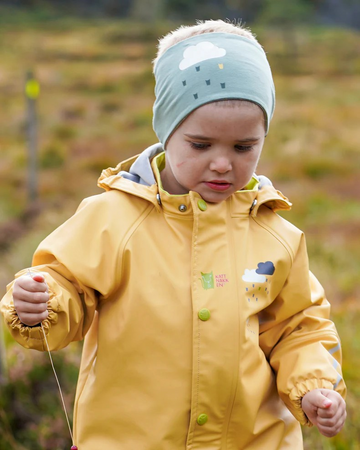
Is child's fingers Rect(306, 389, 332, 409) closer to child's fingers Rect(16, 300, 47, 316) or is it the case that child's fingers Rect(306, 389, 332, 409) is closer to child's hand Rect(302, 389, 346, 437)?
child's hand Rect(302, 389, 346, 437)

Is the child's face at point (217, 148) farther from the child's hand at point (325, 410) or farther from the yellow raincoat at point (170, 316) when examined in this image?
the child's hand at point (325, 410)

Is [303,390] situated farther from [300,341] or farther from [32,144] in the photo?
[32,144]

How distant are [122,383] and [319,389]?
636 millimetres

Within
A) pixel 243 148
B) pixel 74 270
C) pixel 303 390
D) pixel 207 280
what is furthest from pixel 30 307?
pixel 303 390

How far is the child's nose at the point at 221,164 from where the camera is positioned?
6.28ft

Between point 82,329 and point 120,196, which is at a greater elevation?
point 120,196

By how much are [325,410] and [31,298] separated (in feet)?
3.20

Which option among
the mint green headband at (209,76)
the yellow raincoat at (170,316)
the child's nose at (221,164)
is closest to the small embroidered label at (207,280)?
the yellow raincoat at (170,316)

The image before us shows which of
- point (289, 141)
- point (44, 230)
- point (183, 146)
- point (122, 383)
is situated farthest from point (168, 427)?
point (289, 141)

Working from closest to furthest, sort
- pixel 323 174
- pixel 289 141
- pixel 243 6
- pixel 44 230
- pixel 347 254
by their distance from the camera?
pixel 347 254 < pixel 44 230 < pixel 323 174 < pixel 289 141 < pixel 243 6

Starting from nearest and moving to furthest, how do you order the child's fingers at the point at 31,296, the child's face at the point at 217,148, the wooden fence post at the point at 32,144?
the child's fingers at the point at 31,296 < the child's face at the point at 217,148 < the wooden fence post at the point at 32,144

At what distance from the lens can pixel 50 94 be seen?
19391mm

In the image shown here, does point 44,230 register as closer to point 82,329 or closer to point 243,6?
point 82,329

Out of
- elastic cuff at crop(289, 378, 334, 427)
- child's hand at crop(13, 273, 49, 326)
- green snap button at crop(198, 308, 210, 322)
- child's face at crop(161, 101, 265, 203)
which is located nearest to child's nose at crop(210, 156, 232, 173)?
child's face at crop(161, 101, 265, 203)
